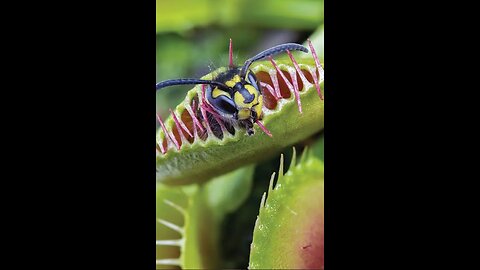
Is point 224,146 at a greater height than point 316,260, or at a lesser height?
greater

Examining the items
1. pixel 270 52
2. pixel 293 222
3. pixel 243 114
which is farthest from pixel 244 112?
pixel 293 222

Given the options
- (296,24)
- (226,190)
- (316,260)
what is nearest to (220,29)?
(296,24)

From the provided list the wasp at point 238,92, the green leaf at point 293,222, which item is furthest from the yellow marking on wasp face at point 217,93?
the green leaf at point 293,222

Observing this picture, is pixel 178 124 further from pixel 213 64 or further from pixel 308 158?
pixel 308 158

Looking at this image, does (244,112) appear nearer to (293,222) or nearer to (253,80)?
(253,80)

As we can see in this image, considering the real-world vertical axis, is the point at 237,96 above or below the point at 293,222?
above

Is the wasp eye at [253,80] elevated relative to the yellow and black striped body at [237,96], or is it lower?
elevated

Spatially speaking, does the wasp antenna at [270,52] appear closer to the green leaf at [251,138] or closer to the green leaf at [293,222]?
the green leaf at [251,138]
